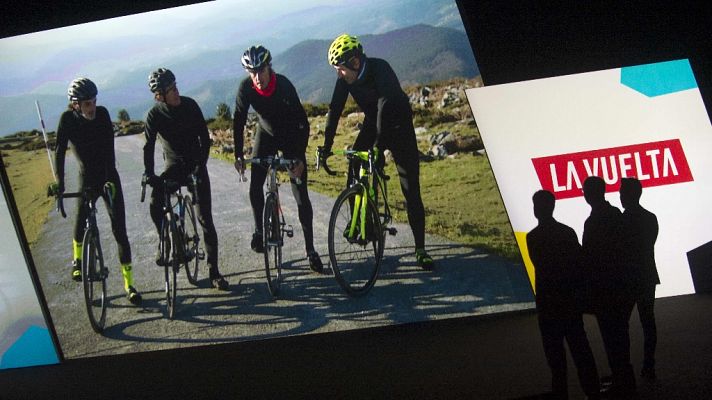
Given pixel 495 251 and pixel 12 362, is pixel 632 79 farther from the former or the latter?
pixel 12 362

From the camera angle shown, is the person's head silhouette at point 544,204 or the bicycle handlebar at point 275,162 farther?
the bicycle handlebar at point 275,162

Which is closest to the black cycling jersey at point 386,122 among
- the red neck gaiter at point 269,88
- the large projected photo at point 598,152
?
the red neck gaiter at point 269,88

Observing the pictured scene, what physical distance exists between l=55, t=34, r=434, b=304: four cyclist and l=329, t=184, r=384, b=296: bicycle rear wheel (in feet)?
0.46

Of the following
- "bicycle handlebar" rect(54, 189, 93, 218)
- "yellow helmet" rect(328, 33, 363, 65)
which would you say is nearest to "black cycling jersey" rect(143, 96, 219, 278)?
"bicycle handlebar" rect(54, 189, 93, 218)

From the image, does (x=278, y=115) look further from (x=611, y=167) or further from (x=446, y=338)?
(x=611, y=167)

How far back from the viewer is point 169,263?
5.09m

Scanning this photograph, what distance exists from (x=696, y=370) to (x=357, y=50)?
278 cm

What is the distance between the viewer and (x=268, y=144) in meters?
5.02

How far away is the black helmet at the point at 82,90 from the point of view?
16.6 feet

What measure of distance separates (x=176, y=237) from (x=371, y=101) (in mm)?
1569

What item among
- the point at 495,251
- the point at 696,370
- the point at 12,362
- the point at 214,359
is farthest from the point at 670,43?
the point at 12,362

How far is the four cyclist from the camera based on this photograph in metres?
5.01

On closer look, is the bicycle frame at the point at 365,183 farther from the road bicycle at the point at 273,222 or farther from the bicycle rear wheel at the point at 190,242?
the bicycle rear wheel at the point at 190,242

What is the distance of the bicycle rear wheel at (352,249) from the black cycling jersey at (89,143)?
1.55m
